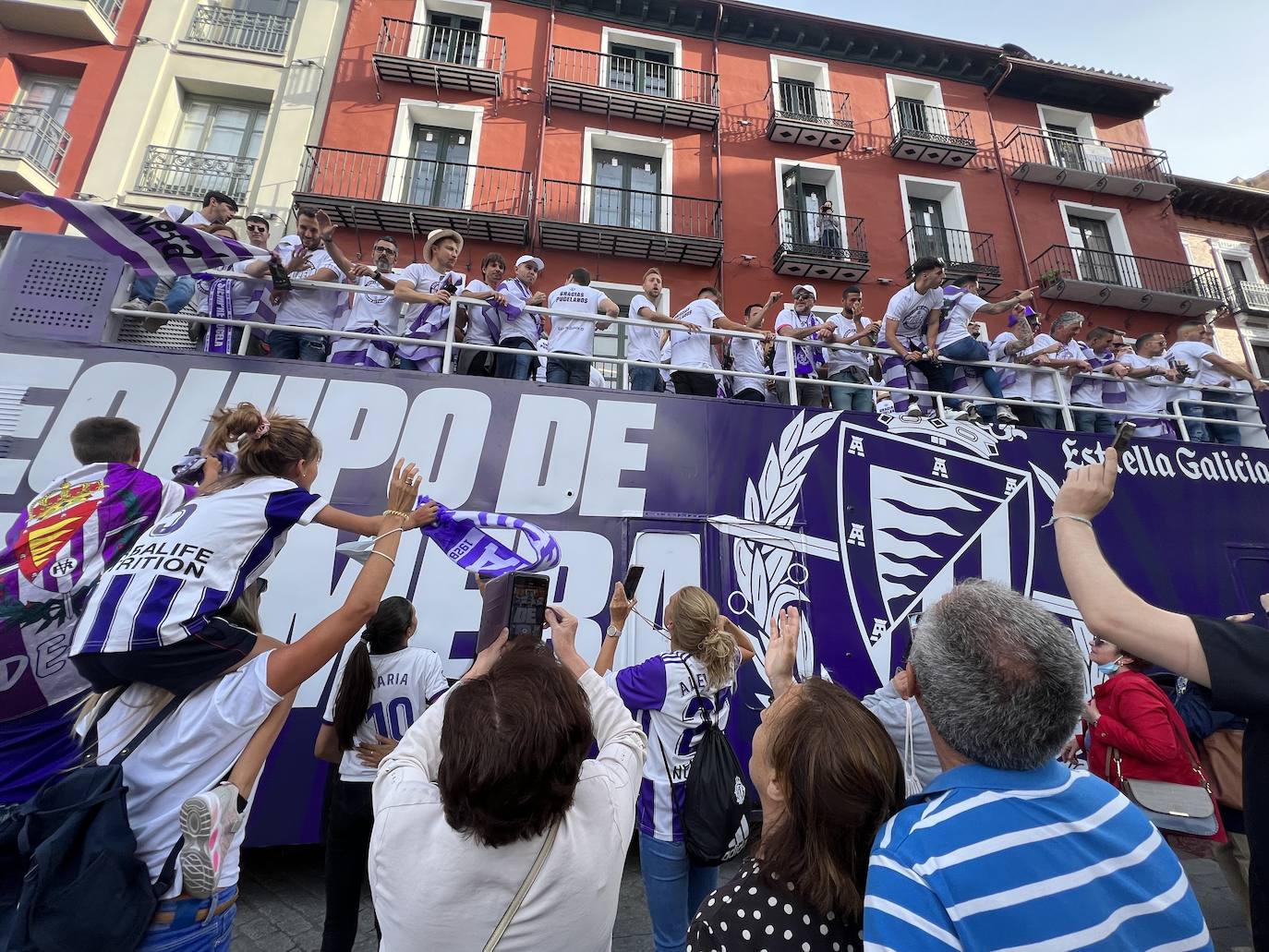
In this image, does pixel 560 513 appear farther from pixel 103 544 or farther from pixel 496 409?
pixel 103 544

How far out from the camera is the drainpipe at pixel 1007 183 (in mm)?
13703

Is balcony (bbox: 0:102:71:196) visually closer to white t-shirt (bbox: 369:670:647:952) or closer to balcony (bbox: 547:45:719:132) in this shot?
balcony (bbox: 547:45:719:132)

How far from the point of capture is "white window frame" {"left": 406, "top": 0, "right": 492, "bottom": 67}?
1212 centimetres

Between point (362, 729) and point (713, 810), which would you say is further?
point (362, 729)

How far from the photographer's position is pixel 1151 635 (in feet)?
4.60

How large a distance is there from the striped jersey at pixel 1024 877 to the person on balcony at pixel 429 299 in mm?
4837

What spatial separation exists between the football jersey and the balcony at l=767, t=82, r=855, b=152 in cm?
1461

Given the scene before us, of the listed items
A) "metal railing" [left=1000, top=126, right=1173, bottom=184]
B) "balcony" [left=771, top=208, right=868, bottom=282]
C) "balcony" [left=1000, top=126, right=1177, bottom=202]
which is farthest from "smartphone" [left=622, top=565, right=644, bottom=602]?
"metal railing" [left=1000, top=126, right=1173, bottom=184]

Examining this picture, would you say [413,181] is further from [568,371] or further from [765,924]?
[765,924]

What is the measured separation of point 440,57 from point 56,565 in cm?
1393

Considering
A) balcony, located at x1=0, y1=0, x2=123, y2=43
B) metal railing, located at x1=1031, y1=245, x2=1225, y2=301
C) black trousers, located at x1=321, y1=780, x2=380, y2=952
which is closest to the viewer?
black trousers, located at x1=321, y1=780, x2=380, y2=952

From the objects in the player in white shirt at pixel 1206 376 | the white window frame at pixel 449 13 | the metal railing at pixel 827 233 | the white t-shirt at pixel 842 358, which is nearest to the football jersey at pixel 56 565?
the white t-shirt at pixel 842 358

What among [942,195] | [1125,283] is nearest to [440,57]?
[942,195]

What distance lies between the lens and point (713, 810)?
8.46 feet
